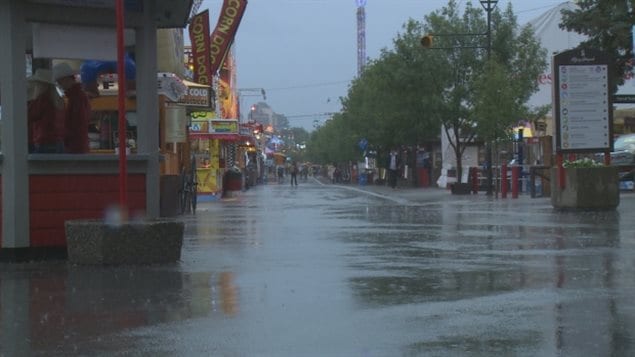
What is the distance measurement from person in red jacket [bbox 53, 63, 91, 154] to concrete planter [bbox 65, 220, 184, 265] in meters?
1.63

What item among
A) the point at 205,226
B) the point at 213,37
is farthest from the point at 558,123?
the point at 213,37

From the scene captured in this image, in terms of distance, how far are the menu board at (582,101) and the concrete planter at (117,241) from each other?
11037 millimetres

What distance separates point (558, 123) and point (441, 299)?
11521 mm

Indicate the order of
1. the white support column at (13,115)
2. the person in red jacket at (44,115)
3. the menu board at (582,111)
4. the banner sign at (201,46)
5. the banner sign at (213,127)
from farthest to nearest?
the banner sign at (213,127) → the banner sign at (201,46) → the menu board at (582,111) → the person in red jacket at (44,115) → the white support column at (13,115)

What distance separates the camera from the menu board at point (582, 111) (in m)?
17.9

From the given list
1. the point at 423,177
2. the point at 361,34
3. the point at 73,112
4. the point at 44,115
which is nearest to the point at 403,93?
the point at 423,177

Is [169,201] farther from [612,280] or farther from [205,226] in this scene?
[612,280]

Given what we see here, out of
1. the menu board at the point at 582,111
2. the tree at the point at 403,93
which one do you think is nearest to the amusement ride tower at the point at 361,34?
the tree at the point at 403,93

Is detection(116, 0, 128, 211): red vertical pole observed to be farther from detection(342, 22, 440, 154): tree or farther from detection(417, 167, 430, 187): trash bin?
detection(417, 167, 430, 187): trash bin

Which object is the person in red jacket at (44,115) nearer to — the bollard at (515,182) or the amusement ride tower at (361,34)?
the bollard at (515,182)

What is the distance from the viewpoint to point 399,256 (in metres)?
10.7

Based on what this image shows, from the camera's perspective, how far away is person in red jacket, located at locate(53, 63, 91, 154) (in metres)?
11.0

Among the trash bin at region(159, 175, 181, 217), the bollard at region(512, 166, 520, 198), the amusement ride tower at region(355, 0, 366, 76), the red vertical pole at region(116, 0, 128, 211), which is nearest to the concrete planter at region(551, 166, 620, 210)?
the bollard at region(512, 166, 520, 198)

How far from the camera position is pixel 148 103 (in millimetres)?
10617
